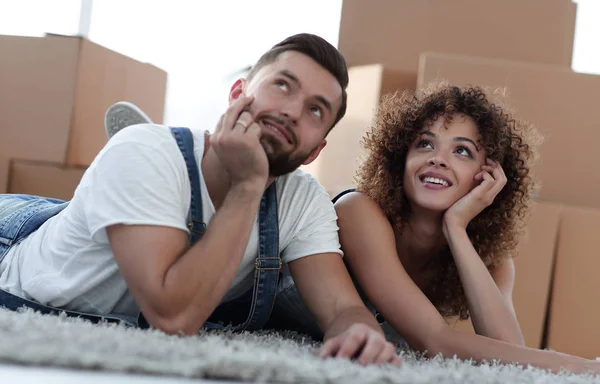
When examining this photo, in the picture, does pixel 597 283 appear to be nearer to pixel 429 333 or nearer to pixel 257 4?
pixel 429 333

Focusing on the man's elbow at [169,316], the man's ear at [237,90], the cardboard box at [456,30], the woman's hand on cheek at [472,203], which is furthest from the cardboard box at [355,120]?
the man's elbow at [169,316]

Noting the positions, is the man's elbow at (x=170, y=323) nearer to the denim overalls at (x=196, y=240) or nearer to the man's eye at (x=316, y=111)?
the denim overalls at (x=196, y=240)

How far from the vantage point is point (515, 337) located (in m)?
1.31

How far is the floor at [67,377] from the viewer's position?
616 millimetres

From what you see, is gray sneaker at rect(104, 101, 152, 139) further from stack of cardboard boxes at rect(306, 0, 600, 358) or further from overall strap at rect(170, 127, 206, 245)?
overall strap at rect(170, 127, 206, 245)

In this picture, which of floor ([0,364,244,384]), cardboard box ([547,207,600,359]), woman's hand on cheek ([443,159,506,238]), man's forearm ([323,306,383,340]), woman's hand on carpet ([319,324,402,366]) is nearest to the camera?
floor ([0,364,244,384])

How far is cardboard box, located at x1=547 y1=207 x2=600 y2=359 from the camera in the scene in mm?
1742

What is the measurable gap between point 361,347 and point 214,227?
28 centimetres

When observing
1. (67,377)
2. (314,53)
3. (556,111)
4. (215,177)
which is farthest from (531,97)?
(67,377)

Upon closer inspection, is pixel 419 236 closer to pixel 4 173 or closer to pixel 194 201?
pixel 194 201

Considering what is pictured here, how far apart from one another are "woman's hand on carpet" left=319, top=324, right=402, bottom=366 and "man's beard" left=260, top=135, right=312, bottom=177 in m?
0.34

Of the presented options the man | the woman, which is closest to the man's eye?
the man

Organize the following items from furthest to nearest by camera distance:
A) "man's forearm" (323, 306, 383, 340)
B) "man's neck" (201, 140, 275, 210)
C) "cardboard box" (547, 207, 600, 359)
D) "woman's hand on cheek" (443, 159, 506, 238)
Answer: "cardboard box" (547, 207, 600, 359) < "woman's hand on cheek" (443, 159, 506, 238) < "man's neck" (201, 140, 275, 210) < "man's forearm" (323, 306, 383, 340)

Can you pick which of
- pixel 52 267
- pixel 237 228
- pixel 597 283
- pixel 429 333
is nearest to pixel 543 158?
pixel 597 283
